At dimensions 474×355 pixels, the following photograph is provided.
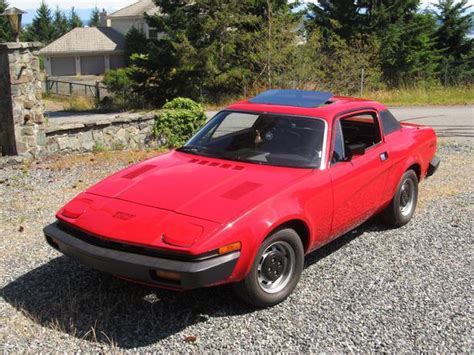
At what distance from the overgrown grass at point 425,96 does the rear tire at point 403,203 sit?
15872 mm

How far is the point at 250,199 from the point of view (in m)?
3.99

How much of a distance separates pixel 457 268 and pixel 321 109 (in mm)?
1903

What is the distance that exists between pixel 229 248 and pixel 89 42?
58887mm

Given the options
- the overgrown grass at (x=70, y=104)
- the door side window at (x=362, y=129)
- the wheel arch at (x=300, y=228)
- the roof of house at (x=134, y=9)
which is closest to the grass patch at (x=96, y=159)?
the door side window at (x=362, y=129)

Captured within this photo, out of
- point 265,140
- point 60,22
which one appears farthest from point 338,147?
point 60,22

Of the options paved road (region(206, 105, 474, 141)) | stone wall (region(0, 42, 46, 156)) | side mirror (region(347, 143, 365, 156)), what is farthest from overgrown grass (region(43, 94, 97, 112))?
side mirror (region(347, 143, 365, 156))

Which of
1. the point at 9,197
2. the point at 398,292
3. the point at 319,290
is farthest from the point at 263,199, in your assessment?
the point at 9,197

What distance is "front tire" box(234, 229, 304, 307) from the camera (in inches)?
152

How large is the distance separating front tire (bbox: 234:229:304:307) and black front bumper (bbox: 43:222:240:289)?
0.88 ft

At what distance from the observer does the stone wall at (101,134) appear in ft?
31.9

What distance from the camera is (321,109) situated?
513 centimetres

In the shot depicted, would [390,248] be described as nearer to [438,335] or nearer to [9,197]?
[438,335]

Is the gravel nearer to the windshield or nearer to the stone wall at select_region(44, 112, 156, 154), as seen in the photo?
the windshield

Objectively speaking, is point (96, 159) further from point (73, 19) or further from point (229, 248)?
point (73, 19)
